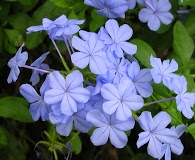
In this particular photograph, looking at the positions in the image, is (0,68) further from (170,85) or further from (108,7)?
(170,85)

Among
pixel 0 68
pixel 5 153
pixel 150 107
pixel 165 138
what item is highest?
pixel 165 138

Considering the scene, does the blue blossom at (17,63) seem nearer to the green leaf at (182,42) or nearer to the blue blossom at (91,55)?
the blue blossom at (91,55)

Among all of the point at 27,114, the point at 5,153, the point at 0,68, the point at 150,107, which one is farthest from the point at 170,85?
the point at 5,153

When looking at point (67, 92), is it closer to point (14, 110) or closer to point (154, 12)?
point (14, 110)

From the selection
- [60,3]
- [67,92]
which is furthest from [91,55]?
[60,3]

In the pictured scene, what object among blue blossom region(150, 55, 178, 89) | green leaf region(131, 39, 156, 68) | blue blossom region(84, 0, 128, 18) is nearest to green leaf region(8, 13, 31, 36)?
blue blossom region(84, 0, 128, 18)
